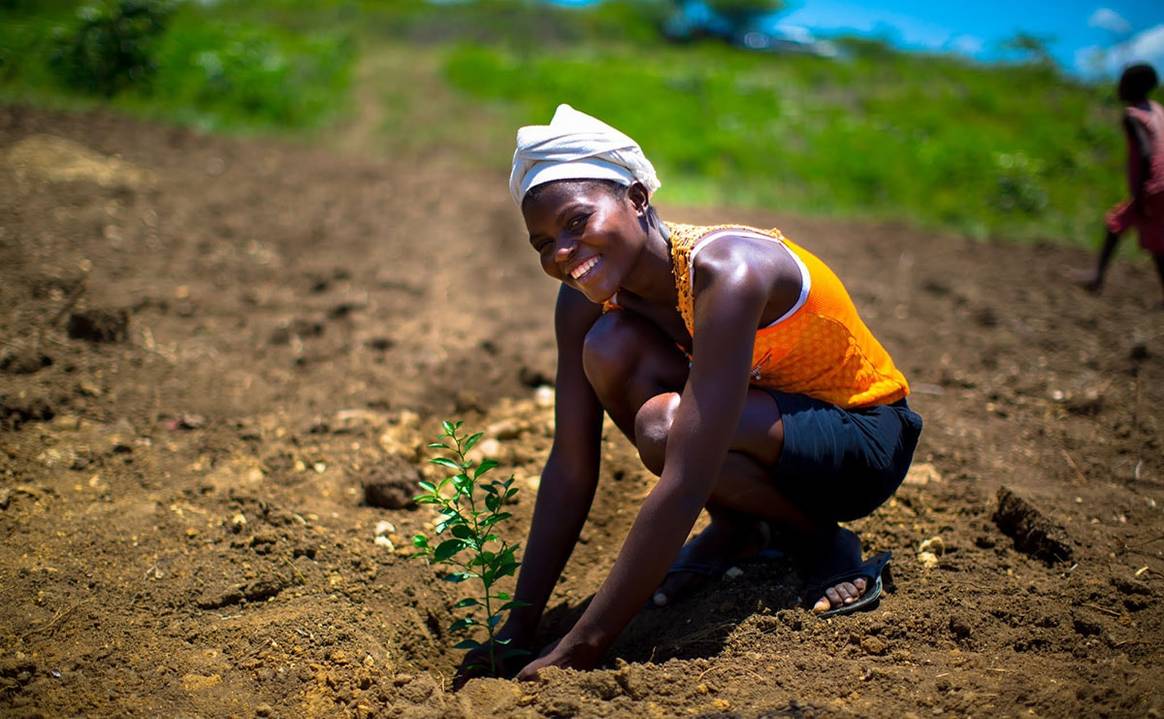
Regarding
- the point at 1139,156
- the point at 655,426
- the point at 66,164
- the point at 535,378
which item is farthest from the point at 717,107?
the point at 655,426

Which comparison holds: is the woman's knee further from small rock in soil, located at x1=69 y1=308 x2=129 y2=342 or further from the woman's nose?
small rock in soil, located at x1=69 y1=308 x2=129 y2=342

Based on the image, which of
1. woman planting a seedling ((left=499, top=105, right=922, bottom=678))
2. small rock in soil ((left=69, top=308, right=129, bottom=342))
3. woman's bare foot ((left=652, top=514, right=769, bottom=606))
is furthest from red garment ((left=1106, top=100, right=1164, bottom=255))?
small rock in soil ((left=69, top=308, right=129, bottom=342))

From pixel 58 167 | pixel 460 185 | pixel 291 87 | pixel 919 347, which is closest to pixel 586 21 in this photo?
pixel 291 87

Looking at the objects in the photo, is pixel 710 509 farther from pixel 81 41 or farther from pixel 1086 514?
pixel 81 41

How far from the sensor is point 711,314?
78.0 inches

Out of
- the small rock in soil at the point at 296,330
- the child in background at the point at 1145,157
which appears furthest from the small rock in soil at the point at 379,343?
the child in background at the point at 1145,157

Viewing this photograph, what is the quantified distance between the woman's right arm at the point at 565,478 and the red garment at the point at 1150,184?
3814 mm

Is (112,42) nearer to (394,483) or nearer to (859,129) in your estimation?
(394,483)

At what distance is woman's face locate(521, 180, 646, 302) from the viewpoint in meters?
2.15

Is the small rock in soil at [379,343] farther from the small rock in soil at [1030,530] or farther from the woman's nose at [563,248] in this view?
the small rock in soil at [1030,530]

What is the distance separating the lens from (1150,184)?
480 centimetres

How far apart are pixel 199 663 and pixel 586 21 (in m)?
22.2

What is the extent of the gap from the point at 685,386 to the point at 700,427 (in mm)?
190

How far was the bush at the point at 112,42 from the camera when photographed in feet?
21.1
